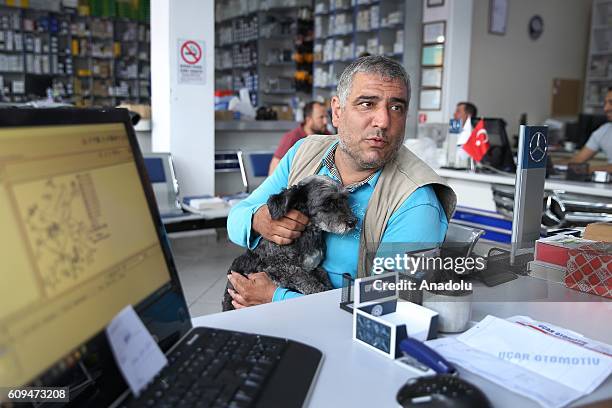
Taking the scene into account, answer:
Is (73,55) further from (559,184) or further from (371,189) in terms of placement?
(371,189)

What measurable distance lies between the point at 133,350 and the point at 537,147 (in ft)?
4.42

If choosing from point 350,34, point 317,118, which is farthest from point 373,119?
point 350,34

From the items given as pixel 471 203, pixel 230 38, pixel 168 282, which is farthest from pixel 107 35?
pixel 168 282

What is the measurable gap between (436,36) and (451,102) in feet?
2.90

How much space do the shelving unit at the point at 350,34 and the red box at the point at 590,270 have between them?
6334 millimetres

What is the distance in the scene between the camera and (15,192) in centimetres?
65

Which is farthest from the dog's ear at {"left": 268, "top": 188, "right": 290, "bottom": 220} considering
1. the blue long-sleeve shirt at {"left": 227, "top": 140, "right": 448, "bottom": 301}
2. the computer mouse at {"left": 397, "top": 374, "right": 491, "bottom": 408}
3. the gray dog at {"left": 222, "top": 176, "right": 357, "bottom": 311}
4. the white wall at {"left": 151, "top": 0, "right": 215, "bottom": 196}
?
the white wall at {"left": 151, "top": 0, "right": 215, "bottom": 196}

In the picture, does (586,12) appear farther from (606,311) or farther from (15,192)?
(15,192)

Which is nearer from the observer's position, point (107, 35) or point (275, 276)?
point (275, 276)

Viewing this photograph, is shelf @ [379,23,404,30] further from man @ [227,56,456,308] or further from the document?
the document

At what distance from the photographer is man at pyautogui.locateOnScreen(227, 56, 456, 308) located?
155 centimetres

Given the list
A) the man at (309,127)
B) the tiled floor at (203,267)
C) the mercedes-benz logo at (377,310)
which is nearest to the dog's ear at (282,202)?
the mercedes-benz logo at (377,310)

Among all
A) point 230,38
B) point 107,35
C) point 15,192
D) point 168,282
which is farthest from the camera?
point 230,38

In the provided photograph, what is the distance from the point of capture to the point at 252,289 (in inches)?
65.4
